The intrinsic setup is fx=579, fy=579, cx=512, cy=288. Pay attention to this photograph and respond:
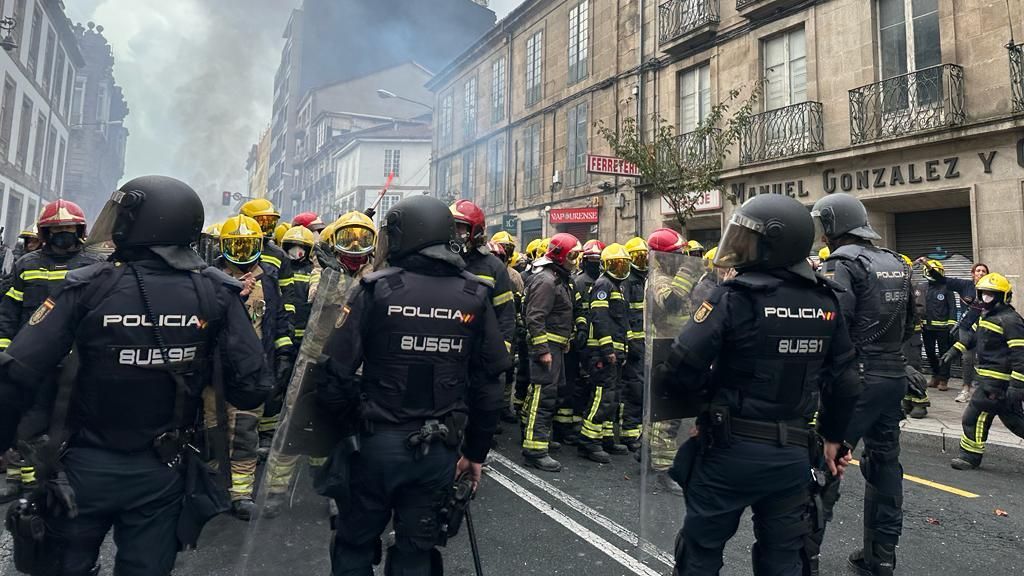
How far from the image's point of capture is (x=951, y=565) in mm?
3537

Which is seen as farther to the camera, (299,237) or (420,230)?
(299,237)

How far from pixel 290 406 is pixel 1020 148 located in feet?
39.0

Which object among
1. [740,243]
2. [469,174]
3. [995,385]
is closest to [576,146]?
[469,174]

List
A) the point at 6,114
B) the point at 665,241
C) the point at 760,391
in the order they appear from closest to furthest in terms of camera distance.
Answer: the point at 760,391 < the point at 665,241 < the point at 6,114

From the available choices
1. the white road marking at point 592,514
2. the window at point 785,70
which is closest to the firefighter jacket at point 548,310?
the white road marking at point 592,514

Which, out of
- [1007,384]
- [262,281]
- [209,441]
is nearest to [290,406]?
[209,441]

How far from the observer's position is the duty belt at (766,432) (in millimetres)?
2424

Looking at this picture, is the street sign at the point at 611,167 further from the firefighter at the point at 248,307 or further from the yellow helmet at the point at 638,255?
the firefighter at the point at 248,307

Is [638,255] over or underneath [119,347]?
over

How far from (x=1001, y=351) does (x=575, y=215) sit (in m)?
12.8

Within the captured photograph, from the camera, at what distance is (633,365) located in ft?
20.3

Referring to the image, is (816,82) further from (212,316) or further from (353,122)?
(353,122)

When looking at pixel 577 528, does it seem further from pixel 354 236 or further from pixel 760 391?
pixel 354 236

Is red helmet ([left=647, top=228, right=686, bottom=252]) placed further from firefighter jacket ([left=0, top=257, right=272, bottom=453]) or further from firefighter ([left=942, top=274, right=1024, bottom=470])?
firefighter jacket ([left=0, top=257, right=272, bottom=453])
